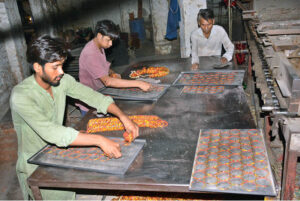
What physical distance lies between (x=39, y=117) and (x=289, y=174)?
2253 mm

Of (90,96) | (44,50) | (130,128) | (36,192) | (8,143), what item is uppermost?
(44,50)

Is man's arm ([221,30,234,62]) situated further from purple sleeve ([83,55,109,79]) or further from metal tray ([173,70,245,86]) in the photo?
purple sleeve ([83,55,109,79])

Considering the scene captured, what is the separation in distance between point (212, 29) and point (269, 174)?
362cm

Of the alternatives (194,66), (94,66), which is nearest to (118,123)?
(94,66)

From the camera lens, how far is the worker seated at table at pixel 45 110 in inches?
82.8

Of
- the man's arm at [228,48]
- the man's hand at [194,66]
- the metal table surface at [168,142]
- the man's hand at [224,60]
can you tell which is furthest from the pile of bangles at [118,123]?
the man's arm at [228,48]

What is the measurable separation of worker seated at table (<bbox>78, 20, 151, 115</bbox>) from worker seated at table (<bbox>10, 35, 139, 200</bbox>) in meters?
0.78

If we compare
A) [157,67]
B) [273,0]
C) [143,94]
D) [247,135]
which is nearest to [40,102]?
[143,94]

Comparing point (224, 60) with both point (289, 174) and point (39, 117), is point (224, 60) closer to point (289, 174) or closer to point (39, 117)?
point (289, 174)

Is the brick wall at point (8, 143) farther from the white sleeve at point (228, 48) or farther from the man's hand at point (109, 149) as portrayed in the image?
the white sleeve at point (228, 48)

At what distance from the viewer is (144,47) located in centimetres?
1276

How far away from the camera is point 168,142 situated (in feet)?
7.61

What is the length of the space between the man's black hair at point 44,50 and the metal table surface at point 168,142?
2.87 ft

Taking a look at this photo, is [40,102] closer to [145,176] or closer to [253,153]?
[145,176]
